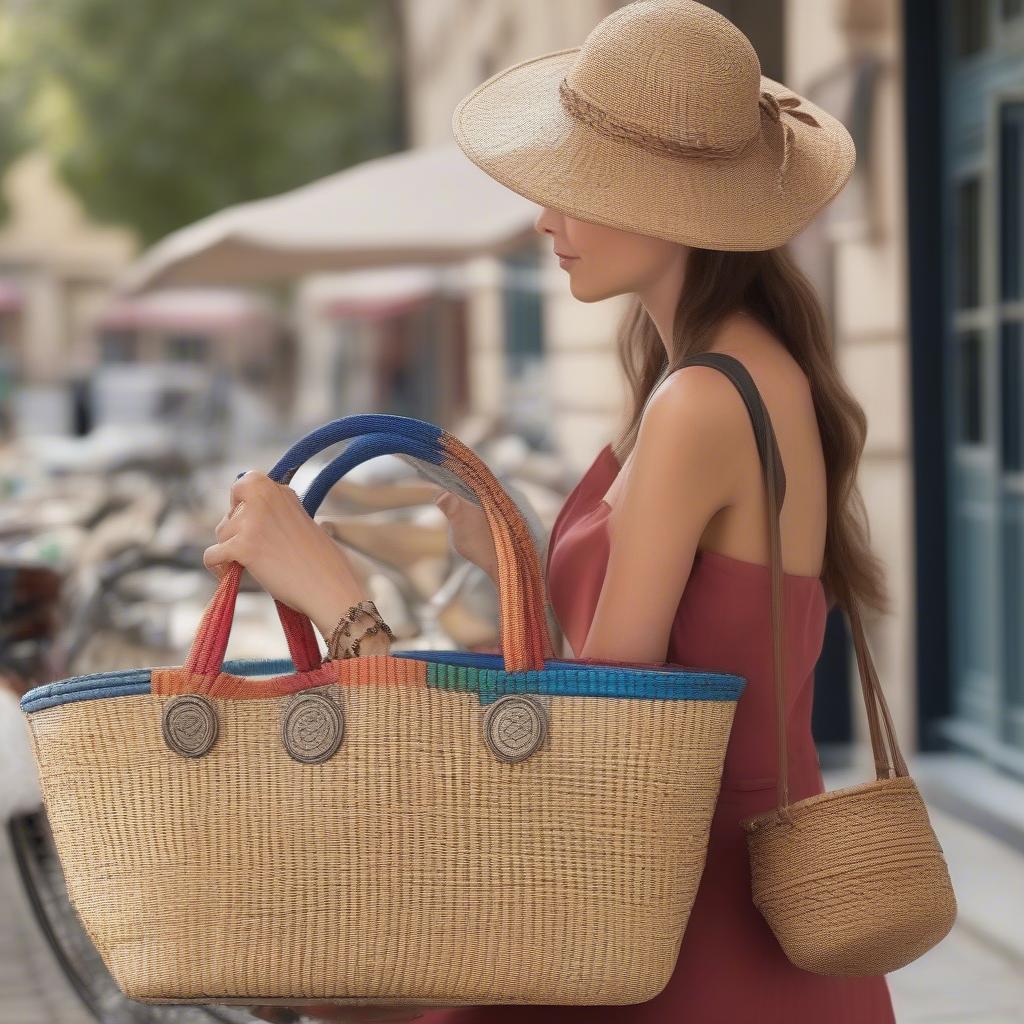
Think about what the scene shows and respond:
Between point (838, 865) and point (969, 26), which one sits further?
point (969, 26)

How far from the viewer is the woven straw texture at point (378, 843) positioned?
4.66 ft

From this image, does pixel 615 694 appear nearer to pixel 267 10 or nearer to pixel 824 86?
pixel 824 86

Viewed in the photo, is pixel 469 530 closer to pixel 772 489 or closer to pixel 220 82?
pixel 772 489

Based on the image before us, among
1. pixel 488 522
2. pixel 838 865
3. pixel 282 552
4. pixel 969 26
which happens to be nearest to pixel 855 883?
pixel 838 865

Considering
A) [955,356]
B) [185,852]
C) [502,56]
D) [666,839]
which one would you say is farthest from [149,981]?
[502,56]

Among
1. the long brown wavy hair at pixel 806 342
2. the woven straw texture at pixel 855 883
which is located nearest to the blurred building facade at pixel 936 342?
the long brown wavy hair at pixel 806 342

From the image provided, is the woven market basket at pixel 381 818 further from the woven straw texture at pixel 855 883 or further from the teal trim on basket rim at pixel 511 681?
the woven straw texture at pixel 855 883

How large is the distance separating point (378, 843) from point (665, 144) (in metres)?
0.75

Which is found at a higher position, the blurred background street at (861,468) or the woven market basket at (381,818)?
the woven market basket at (381,818)

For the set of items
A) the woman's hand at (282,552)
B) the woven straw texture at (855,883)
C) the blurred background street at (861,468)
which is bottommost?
the blurred background street at (861,468)

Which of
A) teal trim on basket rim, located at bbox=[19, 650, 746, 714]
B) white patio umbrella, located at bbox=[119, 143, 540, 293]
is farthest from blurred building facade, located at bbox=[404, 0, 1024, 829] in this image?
teal trim on basket rim, located at bbox=[19, 650, 746, 714]

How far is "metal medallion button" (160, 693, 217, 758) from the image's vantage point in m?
1.42

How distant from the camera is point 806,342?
1760mm

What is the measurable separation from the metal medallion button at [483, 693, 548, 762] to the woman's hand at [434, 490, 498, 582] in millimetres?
551
